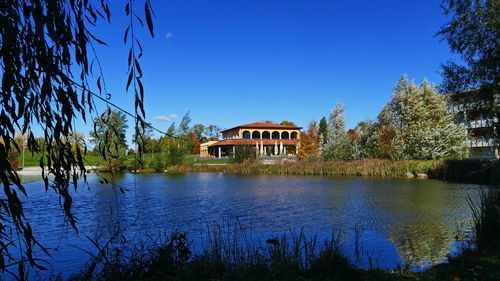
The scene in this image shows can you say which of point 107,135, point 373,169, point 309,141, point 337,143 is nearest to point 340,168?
point 373,169

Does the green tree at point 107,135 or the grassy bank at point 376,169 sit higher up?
the green tree at point 107,135

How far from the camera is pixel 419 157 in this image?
29281mm

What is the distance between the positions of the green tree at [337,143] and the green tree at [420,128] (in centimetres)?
410

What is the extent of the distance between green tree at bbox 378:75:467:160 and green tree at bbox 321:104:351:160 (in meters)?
4.10

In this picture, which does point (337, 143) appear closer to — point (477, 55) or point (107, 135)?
point (477, 55)

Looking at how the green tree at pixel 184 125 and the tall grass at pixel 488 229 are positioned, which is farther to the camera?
the green tree at pixel 184 125

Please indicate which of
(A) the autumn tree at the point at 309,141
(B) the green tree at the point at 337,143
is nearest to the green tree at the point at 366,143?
(B) the green tree at the point at 337,143

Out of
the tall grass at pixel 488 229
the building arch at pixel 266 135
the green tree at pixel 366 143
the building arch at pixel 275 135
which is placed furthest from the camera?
the building arch at pixel 275 135

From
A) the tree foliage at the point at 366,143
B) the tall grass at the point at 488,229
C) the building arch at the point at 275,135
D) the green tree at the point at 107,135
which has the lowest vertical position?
the tall grass at the point at 488,229

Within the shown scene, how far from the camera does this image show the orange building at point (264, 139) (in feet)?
188

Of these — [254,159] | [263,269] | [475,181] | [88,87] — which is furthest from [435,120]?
[88,87]

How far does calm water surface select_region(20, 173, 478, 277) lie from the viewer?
24.1 feet

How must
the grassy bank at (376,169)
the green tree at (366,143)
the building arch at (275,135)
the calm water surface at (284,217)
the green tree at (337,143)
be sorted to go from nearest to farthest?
1. the calm water surface at (284,217)
2. the grassy bank at (376,169)
3. the green tree at (366,143)
4. the green tree at (337,143)
5. the building arch at (275,135)

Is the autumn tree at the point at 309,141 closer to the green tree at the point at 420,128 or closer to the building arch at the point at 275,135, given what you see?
the green tree at the point at 420,128
